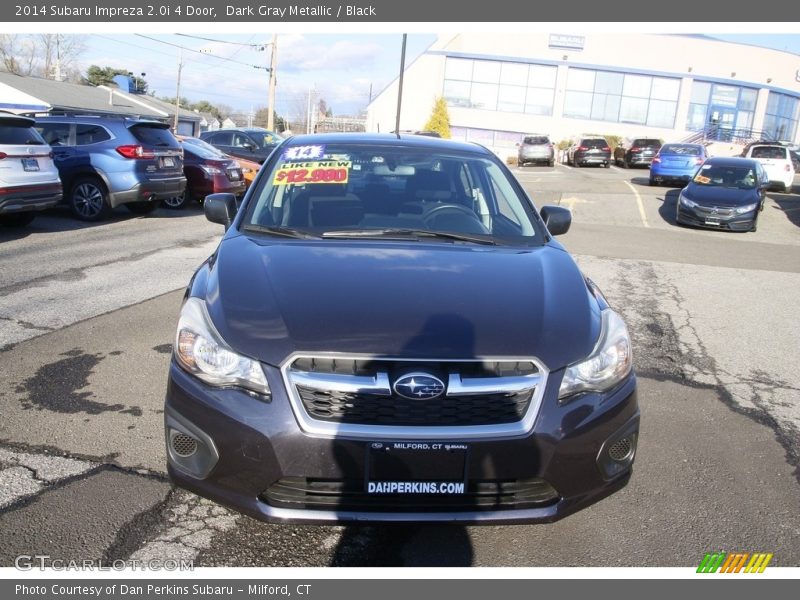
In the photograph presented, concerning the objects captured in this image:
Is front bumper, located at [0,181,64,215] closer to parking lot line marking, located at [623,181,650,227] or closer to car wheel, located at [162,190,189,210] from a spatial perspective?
car wheel, located at [162,190,189,210]

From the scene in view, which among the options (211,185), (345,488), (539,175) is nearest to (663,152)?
(539,175)

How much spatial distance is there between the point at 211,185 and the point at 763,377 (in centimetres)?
1175

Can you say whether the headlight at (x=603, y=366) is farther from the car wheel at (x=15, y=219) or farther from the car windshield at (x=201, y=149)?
the car windshield at (x=201, y=149)

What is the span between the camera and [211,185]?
14.4 m

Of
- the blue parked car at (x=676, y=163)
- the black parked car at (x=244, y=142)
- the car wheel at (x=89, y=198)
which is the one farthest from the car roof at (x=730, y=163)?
the car wheel at (x=89, y=198)

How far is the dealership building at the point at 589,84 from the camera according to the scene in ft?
149

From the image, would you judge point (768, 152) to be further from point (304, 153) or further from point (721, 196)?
point (304, 153)

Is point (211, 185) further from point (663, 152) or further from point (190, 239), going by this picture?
point (663, 152)

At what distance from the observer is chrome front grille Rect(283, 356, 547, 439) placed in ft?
8.10

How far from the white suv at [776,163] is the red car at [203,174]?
18.3 metres

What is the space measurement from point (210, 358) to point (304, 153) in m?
2.11

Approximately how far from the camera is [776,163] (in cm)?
2356

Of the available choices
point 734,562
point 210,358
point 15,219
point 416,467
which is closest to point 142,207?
point 15,219

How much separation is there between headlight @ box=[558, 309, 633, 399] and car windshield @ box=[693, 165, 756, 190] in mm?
14801
